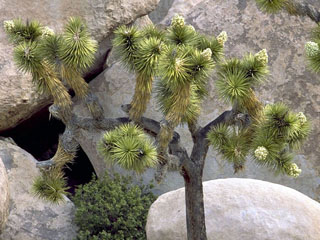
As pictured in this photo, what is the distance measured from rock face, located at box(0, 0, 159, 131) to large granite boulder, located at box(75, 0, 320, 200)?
537 mm

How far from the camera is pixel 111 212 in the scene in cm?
769

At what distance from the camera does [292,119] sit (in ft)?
17.4

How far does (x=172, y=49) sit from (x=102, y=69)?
14.3 feet

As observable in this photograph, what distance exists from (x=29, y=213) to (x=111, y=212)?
0.90 m

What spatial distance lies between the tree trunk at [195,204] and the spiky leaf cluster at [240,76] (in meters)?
0.90

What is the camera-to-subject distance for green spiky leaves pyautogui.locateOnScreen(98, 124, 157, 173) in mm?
4996

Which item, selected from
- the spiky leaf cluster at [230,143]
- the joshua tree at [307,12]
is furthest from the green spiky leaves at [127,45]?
the joshua tree at [307,12]

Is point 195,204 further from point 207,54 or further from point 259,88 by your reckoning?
point 259,88

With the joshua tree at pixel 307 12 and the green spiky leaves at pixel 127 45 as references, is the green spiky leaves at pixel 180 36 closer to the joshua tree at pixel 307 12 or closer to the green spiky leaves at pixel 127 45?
the green spiky leaves at pixel 127 45

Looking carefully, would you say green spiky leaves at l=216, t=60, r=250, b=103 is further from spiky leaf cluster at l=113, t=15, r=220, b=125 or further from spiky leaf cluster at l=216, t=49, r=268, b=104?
spiky leaf cluster at l=113, t=15, r=220, b=125

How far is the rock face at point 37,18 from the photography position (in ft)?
26.8

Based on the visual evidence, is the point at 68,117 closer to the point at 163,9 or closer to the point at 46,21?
the point at 46,21

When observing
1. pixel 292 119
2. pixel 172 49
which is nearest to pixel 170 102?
pixel 172 49

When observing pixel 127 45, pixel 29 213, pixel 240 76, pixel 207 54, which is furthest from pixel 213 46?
pixel 29 213
